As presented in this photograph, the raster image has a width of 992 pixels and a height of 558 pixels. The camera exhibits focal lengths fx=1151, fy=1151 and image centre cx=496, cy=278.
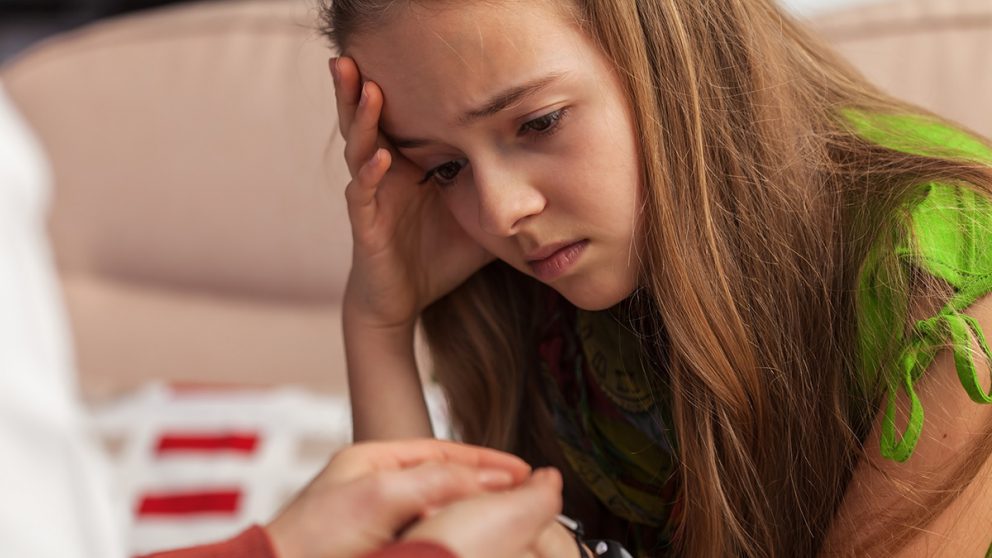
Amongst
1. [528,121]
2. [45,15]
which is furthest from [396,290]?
[45,15]

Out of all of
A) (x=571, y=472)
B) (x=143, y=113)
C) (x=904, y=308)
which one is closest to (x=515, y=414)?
(x=571, y=472)

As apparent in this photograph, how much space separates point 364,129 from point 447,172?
0.22 feet

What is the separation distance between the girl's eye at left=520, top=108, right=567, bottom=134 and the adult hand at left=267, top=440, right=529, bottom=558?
0.71ft

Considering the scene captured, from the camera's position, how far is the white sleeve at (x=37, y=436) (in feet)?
2.22

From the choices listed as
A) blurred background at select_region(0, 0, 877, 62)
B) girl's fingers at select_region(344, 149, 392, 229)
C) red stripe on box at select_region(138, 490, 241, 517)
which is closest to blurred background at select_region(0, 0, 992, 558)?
red stripe on box at select_region(138, 490, 241, 517)

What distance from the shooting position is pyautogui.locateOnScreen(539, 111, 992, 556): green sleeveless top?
0.74 metres

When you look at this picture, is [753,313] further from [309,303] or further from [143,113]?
[143,113]

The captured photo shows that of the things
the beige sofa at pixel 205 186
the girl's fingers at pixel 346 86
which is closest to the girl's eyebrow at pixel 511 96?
the girl's fingers at pixel 346 86

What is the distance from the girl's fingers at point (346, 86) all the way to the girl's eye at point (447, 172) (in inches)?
2.8

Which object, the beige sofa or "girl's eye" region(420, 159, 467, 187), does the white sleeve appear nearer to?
"girl's eye" region(420, 159, 467, 187)

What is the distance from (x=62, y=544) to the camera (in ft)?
2.24

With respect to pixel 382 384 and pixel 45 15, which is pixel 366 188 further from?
pixel 45 15

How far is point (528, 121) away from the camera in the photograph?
75cm

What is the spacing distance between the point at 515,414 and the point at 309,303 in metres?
0.71
